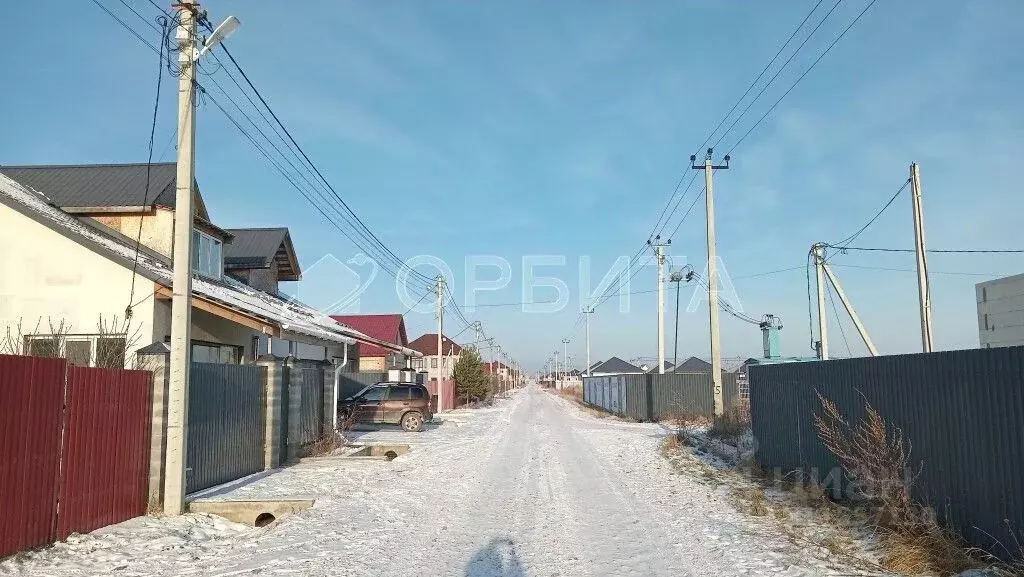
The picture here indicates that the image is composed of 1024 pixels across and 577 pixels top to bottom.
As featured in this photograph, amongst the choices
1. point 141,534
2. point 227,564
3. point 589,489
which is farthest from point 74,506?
point 589,489

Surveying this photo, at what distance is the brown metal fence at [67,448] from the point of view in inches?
257

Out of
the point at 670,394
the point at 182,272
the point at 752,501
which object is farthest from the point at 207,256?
the point at 670,394

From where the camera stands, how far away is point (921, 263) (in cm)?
1758

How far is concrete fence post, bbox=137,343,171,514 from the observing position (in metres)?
9.05

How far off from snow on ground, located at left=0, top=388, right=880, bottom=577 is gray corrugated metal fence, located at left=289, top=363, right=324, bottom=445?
1568mm

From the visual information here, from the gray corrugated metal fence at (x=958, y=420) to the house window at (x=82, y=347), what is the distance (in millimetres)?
11295

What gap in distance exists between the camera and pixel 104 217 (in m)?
18.0

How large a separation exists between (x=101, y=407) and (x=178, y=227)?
2330 mm

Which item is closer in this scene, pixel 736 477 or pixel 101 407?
pixel 101 407


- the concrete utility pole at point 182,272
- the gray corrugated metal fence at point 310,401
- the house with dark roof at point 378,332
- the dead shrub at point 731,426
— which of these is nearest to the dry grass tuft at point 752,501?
the dead shrub at point 731,426

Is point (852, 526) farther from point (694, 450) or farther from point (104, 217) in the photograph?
point (104, 217)

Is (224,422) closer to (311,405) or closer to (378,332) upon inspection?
(311,405)

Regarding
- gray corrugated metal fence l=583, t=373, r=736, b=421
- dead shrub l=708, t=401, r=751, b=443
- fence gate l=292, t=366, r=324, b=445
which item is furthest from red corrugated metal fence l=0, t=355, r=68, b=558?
gray corrugated metal fence l=583, t=373, r=736, b=421

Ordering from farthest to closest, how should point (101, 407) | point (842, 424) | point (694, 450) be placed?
point (694, 450), point (842, 424), point (101, 407)
